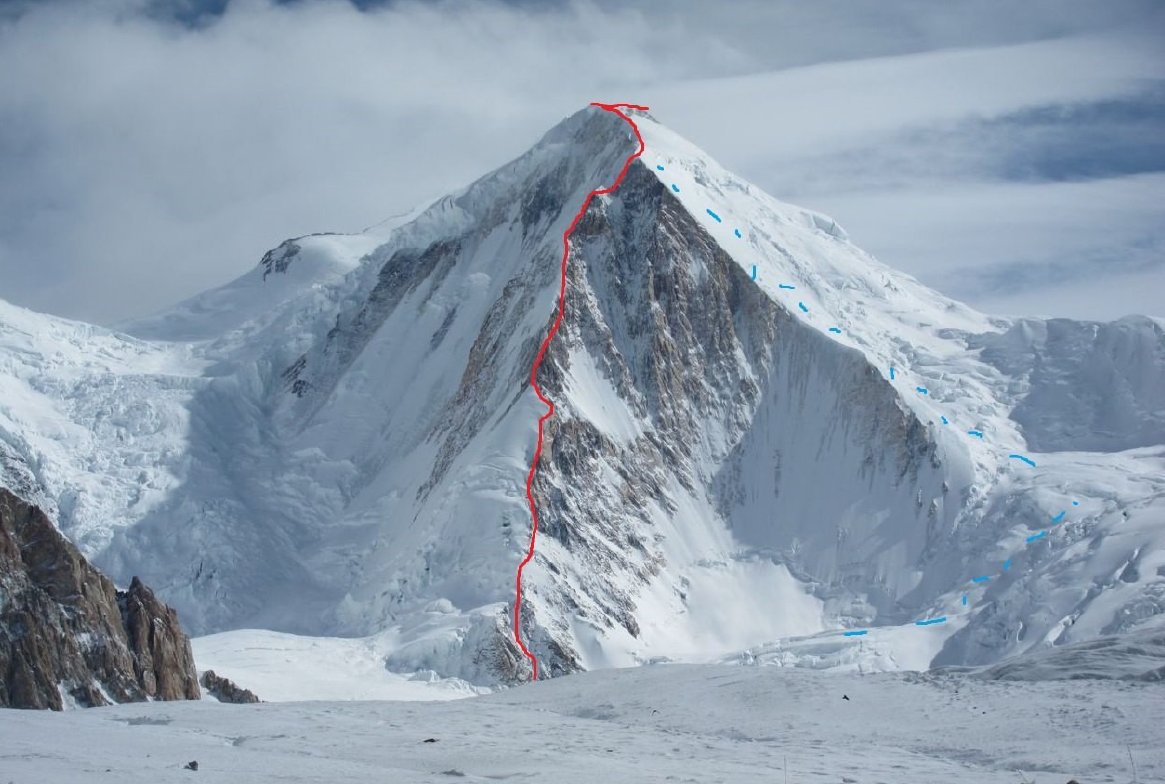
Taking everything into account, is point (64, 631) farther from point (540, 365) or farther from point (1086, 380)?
point (1086, 380)

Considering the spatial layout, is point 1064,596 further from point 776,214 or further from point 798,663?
point 776,214

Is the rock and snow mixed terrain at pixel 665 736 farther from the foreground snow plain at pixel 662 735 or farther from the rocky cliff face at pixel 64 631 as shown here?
the rocky cliff face at pixel 64 631

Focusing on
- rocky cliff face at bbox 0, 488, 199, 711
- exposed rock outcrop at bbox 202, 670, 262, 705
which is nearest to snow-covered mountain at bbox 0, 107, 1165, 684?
exposed rock outcrop at bbox 202, 670, 262, 705

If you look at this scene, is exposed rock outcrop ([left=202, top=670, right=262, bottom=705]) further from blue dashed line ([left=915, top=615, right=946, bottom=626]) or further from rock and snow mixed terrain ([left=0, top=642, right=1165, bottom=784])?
blue dashed line ([left=915, top=615, right=946, bottom=626])

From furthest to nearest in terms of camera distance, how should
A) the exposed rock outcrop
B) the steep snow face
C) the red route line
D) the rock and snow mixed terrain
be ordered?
1. the steep snow face
2. the red route line
3. the exposed rock outcrop
4. the rock and snow mixed terrain

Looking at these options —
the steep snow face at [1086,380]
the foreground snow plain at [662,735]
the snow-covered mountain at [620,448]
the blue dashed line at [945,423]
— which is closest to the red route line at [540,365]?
the snow-covered mountain at [620,448]

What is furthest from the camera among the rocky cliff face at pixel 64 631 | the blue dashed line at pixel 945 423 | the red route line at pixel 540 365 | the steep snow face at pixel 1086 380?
the steep snow face at pixel 1086 380

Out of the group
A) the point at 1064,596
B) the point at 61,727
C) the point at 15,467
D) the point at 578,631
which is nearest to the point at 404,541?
the point at 578,631
